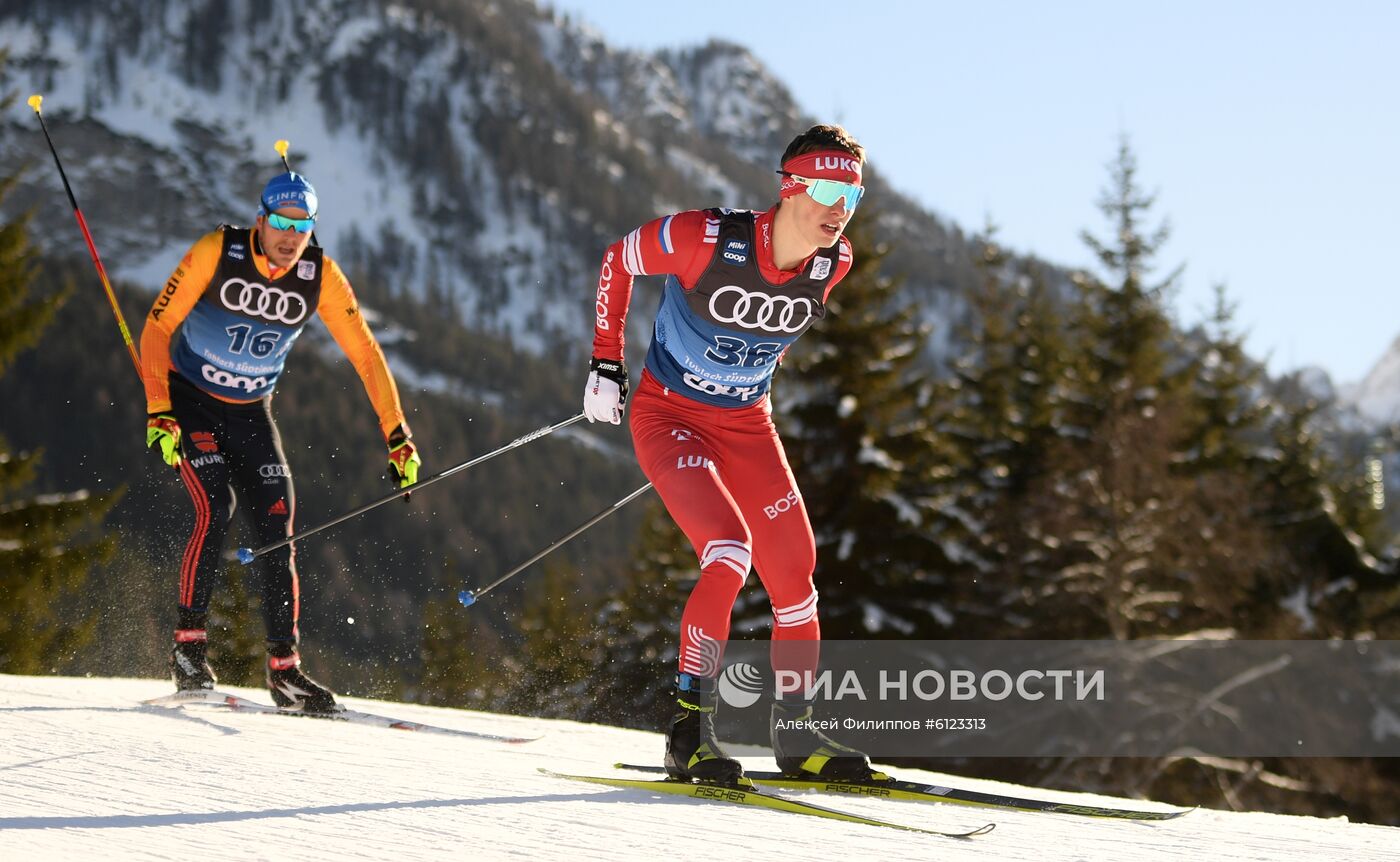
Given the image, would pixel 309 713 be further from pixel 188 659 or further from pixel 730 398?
pixel 730 398

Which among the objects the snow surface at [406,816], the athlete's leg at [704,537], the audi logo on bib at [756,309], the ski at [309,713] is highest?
the audi logo on bib at [756,309]

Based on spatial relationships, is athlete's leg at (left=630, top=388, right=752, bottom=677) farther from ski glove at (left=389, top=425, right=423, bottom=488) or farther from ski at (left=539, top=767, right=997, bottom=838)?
ski glove at (left=389, top=425, right=423, bottom=488)

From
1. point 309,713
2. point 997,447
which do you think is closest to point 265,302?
point 309,713

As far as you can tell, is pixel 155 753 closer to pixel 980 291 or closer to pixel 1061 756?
pixel 1061 756

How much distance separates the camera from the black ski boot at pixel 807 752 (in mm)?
4445

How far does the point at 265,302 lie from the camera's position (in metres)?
5.91

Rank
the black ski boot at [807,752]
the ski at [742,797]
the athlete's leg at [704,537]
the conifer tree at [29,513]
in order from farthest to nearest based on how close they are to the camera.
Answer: the conifer tree at [29,513] → the black ski boot at [807,752] → the athlete's leg at [704,537] → the ski at [742,797]

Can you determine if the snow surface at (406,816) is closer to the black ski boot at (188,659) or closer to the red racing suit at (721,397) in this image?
the red racing suit at (721,397)

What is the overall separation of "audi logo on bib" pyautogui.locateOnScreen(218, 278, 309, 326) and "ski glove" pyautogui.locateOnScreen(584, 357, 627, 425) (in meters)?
1.92

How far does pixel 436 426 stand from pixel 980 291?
7883 cm

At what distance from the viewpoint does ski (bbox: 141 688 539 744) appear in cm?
571

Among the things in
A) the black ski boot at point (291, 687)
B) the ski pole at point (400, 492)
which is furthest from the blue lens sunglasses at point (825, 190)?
the black ski boot at point (291, 687)

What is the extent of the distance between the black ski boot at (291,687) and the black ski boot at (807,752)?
2419 millimetres

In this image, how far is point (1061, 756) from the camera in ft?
62.3
